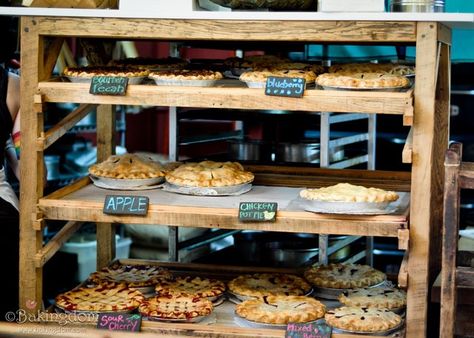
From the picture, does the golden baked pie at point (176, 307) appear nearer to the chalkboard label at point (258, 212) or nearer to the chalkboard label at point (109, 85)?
the chalkboard label at point (258, 212)

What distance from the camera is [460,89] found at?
16.5 ft

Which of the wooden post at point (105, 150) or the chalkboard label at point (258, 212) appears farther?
the wooden post at point (105, 150)

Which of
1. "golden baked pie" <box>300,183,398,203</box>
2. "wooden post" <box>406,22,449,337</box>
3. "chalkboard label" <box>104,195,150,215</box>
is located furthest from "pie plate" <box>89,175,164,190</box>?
"wooden post" <box>406,22,449,337</box>

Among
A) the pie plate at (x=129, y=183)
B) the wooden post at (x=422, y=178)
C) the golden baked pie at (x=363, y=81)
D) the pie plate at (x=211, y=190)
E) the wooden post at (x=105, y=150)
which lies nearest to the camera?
the wooden post at (x=422, y=178)

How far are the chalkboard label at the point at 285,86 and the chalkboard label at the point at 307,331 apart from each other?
0.78 meters

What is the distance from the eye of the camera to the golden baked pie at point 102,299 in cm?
325

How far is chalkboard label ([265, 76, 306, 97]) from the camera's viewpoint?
2.98 meters

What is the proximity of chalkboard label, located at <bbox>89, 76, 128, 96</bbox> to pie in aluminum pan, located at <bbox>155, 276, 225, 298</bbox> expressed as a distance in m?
0.80

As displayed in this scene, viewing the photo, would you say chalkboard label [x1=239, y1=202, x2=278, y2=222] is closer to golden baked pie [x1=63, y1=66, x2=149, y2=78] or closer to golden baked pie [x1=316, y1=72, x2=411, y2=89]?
golden baked pie [x1=316, y1=72, x2=411, y2=89]

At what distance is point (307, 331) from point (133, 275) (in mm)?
961

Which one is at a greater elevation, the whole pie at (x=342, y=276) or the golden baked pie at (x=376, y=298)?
the whole pie at (x=342, y=276)

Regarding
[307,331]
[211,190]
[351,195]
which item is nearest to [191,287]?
[211,190]

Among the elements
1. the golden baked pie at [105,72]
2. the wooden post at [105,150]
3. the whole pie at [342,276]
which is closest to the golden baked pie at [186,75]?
the golden baked pie at [105,72]

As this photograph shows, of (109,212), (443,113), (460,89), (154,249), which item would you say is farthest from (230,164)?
(154,249)
